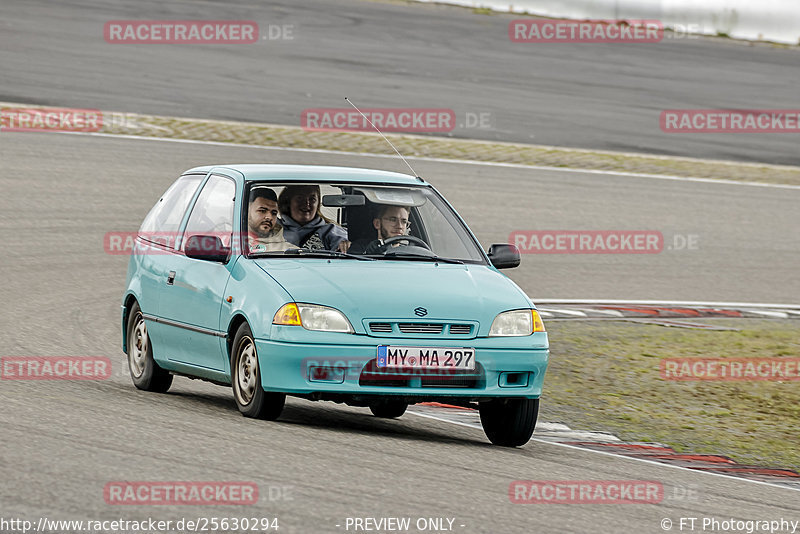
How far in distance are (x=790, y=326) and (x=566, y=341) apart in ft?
10.0

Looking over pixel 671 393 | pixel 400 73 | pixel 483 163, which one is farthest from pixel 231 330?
pixel 400 73

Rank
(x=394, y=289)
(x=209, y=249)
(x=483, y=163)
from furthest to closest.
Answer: (x=483, y=163) < (x=209, y=249) < (x=394, y=289)

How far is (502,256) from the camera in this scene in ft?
29.1

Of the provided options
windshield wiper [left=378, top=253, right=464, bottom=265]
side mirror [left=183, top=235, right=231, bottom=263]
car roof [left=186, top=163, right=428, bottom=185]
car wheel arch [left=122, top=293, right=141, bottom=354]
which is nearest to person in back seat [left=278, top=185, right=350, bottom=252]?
car roof [left=186, top=163, right=428, bottom=185]

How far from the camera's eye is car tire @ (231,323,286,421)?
7840 mm

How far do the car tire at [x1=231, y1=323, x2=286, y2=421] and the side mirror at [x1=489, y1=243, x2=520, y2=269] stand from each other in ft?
5.79

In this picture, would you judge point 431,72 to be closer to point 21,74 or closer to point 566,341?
point 21,74

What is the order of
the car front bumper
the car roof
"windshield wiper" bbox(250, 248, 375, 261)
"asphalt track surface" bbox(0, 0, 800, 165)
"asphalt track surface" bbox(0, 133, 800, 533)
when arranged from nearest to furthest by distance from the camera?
"asphalt track surface" bbox(0, 133, 800, 533) < the car front bumper < "windshield wiper" bbox(250, 248, 375, 261) < the car roof < "asphalt track surface" bbox(0, 0, 800, 165)

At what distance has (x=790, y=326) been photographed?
14648 millimetres

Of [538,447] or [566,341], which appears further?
[566,341]

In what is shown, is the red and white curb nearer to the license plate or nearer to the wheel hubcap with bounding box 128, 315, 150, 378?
the license plate

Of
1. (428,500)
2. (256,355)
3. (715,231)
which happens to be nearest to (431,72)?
(715,231)

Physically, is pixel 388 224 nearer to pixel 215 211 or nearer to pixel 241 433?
pixel 215 211

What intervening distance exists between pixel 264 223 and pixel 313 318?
1254 millimetres
